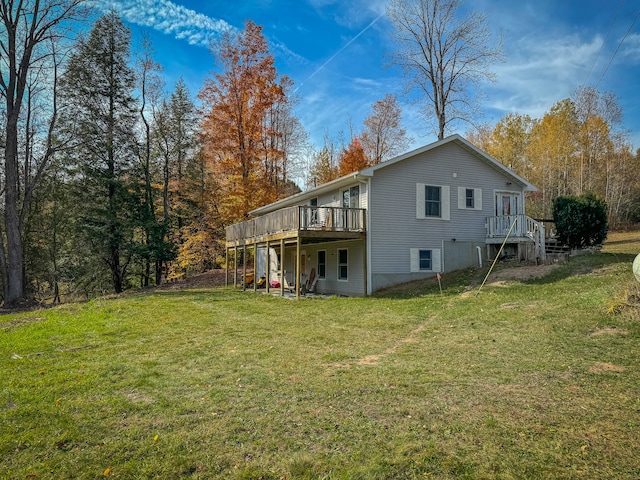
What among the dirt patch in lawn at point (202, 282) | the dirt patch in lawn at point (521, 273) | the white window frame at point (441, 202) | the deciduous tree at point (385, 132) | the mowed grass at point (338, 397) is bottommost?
the dirt patch in lawn at point (202, 282)

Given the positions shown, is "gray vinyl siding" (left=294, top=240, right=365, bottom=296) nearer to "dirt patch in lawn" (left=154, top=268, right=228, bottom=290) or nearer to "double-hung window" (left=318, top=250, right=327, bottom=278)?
"double-hung window" (left=318, top=250, right=327, bottom=278)

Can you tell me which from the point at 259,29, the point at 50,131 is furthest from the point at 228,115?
the point at 50,131

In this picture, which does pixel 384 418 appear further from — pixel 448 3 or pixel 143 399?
pixel 448 3

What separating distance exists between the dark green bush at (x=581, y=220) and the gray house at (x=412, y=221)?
1335 mm

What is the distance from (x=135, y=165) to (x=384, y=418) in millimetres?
27061

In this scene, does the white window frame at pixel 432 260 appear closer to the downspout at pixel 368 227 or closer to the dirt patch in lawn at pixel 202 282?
the downspout at pixel 368 227

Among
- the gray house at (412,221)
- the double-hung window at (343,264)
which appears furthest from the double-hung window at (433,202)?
the double-hung window at (343,264)

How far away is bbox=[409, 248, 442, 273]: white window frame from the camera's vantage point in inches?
639

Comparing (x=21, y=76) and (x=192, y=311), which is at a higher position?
(x=21, y=76)

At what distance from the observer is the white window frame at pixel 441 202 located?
645 inches

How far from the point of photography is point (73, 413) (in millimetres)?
4160

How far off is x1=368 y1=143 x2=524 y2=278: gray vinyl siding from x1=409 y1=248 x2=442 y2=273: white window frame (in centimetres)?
15

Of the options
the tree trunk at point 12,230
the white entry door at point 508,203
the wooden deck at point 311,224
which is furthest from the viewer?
the white entry door at point 508,203

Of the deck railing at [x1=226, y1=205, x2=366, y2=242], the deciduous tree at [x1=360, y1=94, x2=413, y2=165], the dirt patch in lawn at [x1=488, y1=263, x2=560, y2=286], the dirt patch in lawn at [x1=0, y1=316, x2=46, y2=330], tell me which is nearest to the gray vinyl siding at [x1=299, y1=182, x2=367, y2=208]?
the deck railing at [x1=226, y1=205, x2=366, y2=242]
